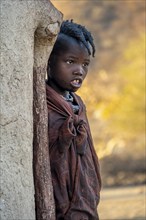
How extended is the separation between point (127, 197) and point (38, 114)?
8.65m

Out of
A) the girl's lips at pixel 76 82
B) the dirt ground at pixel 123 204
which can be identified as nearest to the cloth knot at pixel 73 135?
the girl's lips at pixel 76 82

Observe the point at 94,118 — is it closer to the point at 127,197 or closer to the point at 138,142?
the point at 138,142

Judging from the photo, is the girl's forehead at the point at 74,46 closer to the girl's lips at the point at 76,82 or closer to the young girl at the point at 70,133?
the young girl at the point at 70,133

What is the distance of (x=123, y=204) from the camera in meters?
10.0

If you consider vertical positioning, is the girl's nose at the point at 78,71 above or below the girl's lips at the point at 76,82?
above

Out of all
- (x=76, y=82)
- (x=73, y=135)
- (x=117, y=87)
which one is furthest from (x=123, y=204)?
(x=117, y=87)

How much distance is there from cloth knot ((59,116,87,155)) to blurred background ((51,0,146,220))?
32.7 ft

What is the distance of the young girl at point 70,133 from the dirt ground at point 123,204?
20.5ft

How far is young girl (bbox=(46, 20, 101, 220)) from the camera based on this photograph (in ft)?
7.91

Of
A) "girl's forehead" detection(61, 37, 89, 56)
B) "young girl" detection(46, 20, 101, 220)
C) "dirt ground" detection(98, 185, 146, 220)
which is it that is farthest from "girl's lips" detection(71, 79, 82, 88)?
"dirt ground" detection(98, 185, 146, 220)

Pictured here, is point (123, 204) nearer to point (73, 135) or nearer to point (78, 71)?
point (78, 71)

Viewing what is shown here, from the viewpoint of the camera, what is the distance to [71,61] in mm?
2537

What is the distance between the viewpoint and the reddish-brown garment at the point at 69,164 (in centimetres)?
241

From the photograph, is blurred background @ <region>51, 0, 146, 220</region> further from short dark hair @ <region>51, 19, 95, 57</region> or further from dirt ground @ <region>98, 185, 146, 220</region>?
short dark hair @ <region>51, 19, 95, 57</region>
